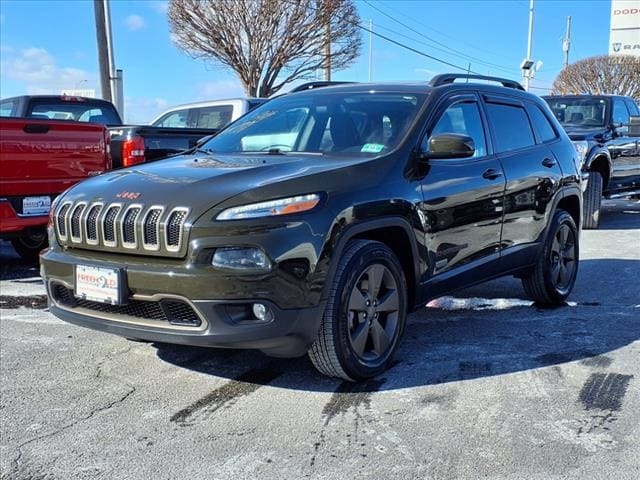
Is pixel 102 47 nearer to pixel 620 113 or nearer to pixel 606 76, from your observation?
pixel 620 113

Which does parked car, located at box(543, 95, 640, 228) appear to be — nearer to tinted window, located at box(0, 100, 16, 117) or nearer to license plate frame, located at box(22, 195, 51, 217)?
license plate frame, located at box(22, 195, 51, 217)

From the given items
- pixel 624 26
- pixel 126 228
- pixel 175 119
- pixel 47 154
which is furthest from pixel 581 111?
pixel 624 26

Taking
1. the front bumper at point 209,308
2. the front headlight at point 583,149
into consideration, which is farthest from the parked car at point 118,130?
the front headlight at point 583,149

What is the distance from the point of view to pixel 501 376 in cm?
404

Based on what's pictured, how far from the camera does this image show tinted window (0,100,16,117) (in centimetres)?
915

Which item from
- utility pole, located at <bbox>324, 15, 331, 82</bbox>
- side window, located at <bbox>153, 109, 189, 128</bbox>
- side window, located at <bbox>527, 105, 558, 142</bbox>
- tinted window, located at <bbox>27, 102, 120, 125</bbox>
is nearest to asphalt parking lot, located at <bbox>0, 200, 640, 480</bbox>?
side window, located at <bbox>527, 105, 558, 142</bbox>

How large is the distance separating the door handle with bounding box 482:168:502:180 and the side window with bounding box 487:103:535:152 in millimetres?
245

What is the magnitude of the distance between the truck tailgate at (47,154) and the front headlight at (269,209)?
3932 mm

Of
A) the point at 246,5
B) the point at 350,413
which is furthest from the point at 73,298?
the point at 246,5

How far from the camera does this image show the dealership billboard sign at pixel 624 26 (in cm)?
4000

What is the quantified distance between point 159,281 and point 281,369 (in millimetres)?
1164

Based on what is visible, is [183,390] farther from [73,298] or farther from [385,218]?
[385,218]

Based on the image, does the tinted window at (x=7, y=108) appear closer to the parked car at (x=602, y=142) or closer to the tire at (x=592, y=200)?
the parked car at (x=602, y=142)

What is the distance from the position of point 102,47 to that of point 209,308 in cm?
1493
